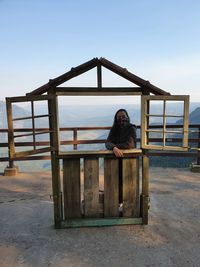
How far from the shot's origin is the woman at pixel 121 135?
389cm

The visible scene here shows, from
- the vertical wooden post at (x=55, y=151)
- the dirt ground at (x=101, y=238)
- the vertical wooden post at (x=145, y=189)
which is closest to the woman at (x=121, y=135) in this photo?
the vertical wooden post at (x=145, y=189)

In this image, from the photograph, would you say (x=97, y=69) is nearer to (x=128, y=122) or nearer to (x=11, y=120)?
(x=128, y=122)

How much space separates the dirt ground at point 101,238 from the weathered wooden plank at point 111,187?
26cm

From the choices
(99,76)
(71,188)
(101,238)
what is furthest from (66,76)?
(101,238)

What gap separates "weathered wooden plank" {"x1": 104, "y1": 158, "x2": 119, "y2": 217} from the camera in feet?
12.6

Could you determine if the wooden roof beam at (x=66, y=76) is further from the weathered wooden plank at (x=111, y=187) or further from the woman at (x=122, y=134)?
the weathered wooden plank at (x=111, y=187)

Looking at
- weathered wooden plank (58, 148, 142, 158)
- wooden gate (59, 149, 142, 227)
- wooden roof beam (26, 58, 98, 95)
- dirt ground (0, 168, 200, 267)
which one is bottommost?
dirt ground (0, 168, 200, 267)

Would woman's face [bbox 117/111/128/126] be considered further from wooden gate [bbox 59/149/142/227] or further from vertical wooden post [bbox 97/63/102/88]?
vertical wooden post [bbox 97/63/102/88]

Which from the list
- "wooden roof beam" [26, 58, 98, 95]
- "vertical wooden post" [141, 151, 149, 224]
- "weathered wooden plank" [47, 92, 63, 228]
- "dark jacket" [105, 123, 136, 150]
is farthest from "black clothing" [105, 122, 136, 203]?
"wooden roof beam" [26, 58, 98, 95]

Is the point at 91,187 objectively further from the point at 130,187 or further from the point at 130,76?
the point at 130,76

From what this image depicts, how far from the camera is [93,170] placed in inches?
149

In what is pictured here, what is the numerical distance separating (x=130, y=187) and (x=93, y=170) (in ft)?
2.19

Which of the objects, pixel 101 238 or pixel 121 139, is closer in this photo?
pixel 101 238

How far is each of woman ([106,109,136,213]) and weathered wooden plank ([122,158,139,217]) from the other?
0.10 m
